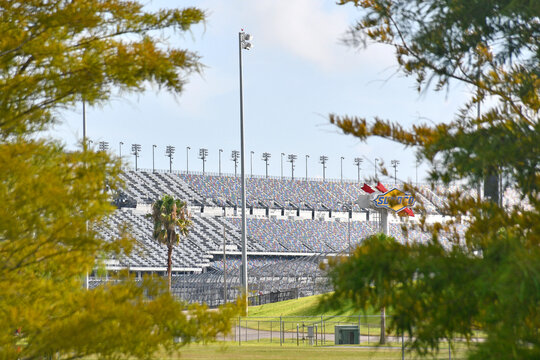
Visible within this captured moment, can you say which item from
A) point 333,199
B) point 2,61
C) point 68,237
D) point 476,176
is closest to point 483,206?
point 476,176

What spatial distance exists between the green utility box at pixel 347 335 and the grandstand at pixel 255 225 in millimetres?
29139

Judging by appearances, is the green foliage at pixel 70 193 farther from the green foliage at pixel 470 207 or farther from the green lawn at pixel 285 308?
the green lawn at pixel 285 308

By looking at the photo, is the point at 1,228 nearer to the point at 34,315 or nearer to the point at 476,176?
the point at 34,315

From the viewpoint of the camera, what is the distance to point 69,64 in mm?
11086

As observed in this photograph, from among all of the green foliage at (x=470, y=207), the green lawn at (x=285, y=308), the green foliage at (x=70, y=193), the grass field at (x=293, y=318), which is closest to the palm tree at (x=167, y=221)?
the green lawn at (x=285, y=308)

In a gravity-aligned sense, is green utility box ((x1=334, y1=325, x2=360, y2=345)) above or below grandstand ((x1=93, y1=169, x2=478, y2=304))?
below

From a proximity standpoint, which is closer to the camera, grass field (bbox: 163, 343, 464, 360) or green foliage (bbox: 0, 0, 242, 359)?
green foliage (bbox: 0, 0, 242, 359)

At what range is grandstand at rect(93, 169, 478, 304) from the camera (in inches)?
2751

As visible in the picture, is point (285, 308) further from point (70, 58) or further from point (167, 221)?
point (70, 58)

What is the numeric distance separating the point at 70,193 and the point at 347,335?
1100 inches

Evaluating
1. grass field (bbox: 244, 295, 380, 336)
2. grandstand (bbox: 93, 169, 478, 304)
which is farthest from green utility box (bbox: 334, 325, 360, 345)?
grandstand (bbox: 93, 169, 478, 304)

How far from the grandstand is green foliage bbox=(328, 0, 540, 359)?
56.6m

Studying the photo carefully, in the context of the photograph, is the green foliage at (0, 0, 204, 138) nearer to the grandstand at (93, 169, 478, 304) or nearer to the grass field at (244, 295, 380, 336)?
the grass field at (244, 295, 380, 336)

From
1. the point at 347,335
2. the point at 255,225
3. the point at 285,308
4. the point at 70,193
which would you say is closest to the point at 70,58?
the point at 70,193
